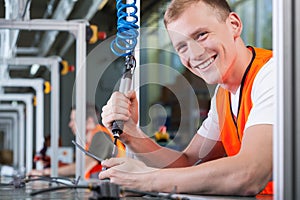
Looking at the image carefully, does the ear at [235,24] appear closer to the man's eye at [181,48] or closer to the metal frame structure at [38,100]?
the man's eye at [181,48]

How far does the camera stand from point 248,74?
1.88 m

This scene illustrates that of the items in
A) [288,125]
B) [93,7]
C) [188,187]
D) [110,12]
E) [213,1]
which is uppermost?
[110,12]

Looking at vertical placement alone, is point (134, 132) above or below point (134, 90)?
below

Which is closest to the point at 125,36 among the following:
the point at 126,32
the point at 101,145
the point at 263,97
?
the point at 126,32

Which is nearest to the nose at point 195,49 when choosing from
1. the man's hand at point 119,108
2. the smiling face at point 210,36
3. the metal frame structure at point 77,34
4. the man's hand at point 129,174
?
the smiling face at point 210,36

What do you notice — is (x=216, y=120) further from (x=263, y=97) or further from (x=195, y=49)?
(x=263, y=97)

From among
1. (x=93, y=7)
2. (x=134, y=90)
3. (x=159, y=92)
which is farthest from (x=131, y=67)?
(x=159, y=92)

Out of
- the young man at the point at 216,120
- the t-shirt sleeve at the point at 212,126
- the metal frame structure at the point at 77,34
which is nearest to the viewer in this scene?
the young man at the point at 216,120

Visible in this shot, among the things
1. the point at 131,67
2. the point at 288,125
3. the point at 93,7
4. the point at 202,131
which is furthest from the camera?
the point at 93,7

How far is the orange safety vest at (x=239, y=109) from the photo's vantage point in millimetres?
1844

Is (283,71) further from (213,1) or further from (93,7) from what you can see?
(93,7)

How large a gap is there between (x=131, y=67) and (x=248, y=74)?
0.33 meters

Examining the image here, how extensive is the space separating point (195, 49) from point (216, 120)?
24 cm

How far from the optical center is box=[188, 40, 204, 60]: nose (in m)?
1.96
